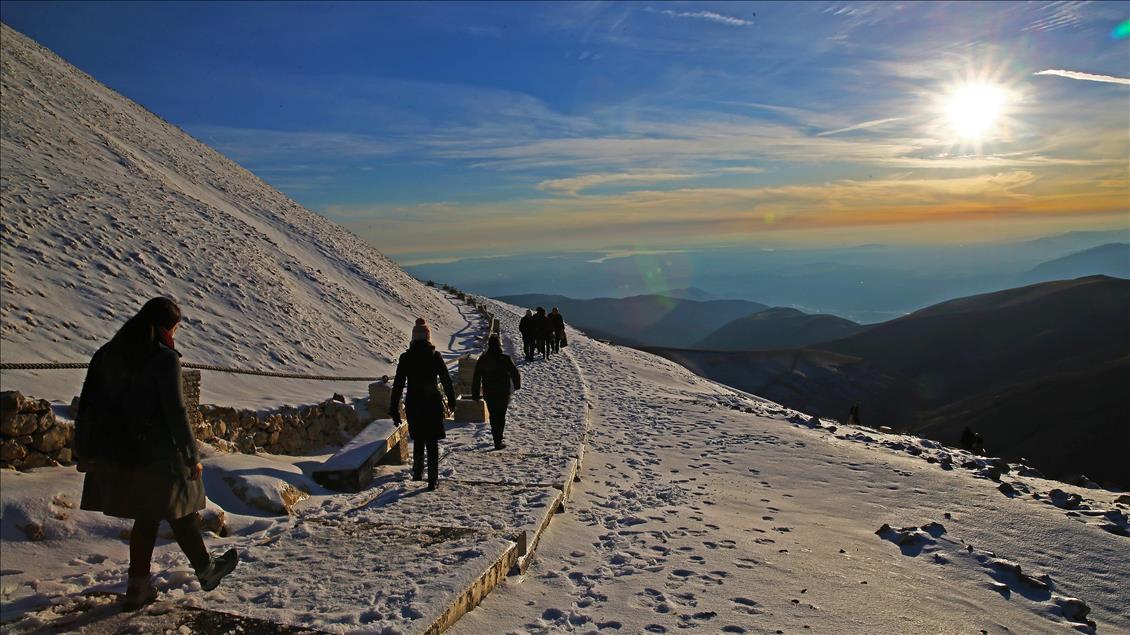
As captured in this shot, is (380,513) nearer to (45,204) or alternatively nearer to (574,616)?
(574,616)

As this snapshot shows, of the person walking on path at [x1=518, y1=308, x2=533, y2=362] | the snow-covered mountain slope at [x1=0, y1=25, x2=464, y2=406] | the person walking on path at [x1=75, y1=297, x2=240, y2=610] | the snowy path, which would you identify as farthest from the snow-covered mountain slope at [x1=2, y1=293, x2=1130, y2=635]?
the person walking on path at [x1=518, y1=308, x2=533, y2=362]

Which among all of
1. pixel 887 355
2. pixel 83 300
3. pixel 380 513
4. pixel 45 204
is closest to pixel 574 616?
pixel 380 513

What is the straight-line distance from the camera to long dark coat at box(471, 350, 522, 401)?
10.6 metres

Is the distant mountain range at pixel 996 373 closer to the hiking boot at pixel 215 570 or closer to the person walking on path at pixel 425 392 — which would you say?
the person walking on path at pixel 425 392

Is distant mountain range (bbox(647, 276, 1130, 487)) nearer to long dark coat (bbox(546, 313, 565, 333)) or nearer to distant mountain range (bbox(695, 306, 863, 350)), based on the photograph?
long dark coat (bbox(546, 313, 565, 333))

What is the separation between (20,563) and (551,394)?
1216 centimetres

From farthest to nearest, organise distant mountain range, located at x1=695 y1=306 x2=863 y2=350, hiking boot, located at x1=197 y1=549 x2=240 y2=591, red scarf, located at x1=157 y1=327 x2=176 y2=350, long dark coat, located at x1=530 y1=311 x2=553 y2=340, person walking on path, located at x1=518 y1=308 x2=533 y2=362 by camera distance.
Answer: distant mountain range, located at x1=695 y1=306 x2=863 y2=350, long dark coat, located at x1=530 y1=311 x2=553 y2=340, person walking on path, located at x1=518 y1=308 x2=533 y2=362, hiking boot, located at x1=197 y1=549 x2=240 y2=591, red scarf, located at x1=157 y1=327 x2=176 y2=350

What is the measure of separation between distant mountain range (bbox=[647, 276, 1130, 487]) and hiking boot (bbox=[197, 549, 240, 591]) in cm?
3800

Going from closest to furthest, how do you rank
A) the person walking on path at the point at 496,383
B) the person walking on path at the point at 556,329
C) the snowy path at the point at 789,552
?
the snowy path at the point at 789,552 < the person walking on path at the point at 496,383 < the person walking on path at the point at 556,329

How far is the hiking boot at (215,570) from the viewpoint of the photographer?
4395 mm

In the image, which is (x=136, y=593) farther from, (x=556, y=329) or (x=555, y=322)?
(x=556, y=329)

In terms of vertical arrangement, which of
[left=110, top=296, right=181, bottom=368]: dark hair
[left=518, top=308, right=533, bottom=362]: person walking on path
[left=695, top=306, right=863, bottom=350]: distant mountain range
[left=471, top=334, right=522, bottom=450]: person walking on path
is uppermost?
[left=695, top=306, right=863, bottom=350]: distant mountain range

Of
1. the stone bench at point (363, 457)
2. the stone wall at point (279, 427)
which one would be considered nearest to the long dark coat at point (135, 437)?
the stone bench at point (363, 457)

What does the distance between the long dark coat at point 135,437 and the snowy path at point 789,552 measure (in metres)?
2.14
